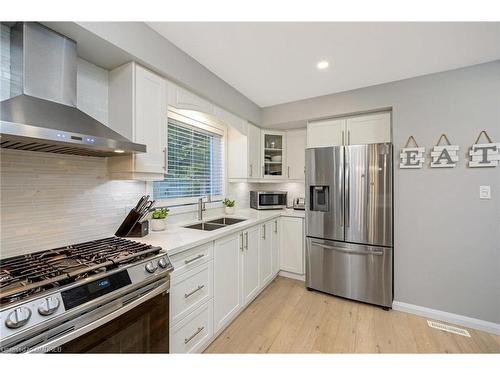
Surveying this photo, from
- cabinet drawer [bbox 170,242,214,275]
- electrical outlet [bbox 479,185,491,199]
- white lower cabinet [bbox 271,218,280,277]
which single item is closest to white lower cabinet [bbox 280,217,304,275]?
white lower cabinet [bbox 271,218,280,277]

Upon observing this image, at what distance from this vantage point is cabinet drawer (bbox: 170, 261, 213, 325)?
1425mm

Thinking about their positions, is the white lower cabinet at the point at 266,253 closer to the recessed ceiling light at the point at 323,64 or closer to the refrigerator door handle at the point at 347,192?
the refrigerator door handle at the point at 347,192

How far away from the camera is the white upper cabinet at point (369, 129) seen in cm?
248

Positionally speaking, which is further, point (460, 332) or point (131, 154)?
point (460, 332)

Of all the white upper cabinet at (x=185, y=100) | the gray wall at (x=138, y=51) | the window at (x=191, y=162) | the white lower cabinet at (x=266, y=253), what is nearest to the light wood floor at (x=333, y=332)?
the white lower cabinet at (x=266, y=253)

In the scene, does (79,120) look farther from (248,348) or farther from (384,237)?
(384,237)

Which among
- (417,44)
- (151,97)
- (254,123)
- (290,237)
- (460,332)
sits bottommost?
(460,332)

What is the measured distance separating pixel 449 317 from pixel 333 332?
1.17m

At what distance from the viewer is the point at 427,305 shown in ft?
7.21

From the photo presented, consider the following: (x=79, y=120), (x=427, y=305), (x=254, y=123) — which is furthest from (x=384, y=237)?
(x=79, y=120)

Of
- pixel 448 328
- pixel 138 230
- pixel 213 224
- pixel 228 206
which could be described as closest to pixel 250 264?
pixel 213 224

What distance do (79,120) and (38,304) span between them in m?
0.90

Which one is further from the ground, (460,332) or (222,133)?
(222,133)

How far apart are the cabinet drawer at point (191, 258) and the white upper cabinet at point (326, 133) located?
194cm
